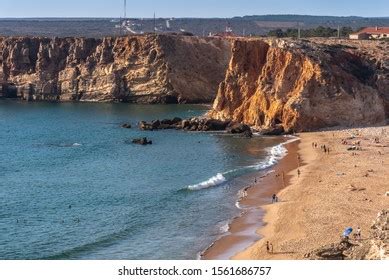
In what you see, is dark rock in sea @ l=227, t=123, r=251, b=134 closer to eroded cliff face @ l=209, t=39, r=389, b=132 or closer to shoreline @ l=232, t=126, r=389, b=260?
eroded cliff face @ l=209, t=39, r=389, b=132

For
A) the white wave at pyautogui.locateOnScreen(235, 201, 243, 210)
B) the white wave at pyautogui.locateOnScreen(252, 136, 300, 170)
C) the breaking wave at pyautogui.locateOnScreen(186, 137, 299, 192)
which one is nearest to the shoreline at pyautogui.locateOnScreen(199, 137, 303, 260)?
the white wave at pyautogui.locateOnScreen(235, 201, 243, 210)

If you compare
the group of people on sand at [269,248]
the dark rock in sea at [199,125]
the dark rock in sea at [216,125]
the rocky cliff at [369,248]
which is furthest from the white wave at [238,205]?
the dark rock in sea at [216,125]

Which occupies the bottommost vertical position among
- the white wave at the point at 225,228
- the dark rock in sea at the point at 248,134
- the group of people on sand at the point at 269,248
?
the white wave at the point at 225,228

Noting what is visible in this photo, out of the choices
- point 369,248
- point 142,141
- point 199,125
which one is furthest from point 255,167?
point 369,248

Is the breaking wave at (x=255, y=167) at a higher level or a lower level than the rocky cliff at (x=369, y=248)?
lower

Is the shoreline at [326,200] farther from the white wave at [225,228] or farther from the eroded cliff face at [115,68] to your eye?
the eroded cliff face at [115,68]

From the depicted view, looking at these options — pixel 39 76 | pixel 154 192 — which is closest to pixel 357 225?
pixel 154 192

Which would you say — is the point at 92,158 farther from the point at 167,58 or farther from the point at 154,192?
the point at 167,58
